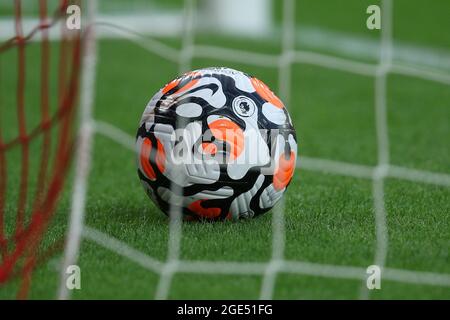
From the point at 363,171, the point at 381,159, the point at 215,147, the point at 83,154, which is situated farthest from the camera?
the point at 381,159

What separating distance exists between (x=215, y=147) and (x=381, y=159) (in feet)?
6.92

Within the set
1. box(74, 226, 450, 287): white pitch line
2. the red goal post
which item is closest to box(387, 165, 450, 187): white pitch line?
box(74, 226, 450, 287): white pitch line

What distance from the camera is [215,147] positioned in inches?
145

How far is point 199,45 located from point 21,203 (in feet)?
21.1

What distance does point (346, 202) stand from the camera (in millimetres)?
4383

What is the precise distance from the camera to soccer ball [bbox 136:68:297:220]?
370cm

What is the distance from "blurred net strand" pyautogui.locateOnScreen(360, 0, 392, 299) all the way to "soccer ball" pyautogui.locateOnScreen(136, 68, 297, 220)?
48 centimetres
